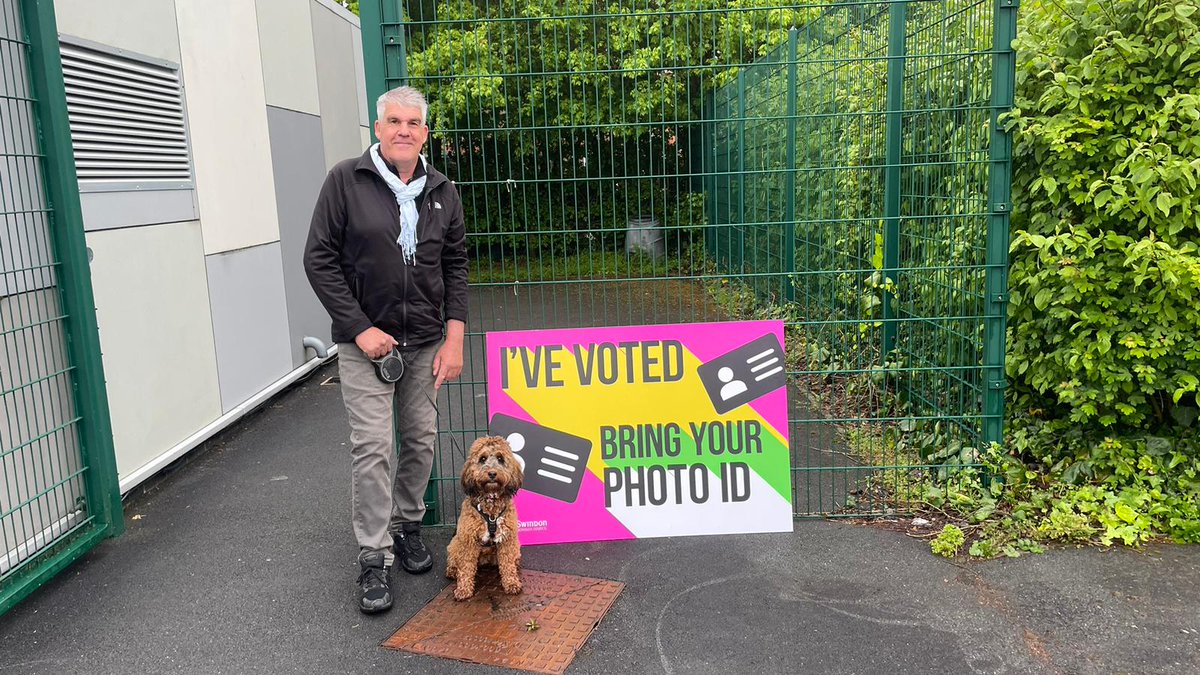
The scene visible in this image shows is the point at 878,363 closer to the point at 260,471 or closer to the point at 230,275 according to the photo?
the point at 260,471

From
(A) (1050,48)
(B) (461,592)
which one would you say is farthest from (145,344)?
(A) (1050,48)

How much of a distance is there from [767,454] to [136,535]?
11.1ft

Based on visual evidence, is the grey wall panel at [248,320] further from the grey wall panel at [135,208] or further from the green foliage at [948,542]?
the green foliage at [948,542]

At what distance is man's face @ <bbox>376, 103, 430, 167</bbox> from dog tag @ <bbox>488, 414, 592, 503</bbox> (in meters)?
1.37

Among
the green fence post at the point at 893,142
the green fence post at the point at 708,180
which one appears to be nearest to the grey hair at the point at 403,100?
the green fence post at the point at 708,180

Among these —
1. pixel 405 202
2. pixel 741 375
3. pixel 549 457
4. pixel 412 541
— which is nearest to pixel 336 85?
pixel 405 202

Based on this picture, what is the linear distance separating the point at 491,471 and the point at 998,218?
2.81 meters

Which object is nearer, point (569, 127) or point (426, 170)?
point (426, 170)

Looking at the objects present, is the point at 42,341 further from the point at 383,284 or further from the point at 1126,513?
the point at 1126,513

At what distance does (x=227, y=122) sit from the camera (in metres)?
6.70

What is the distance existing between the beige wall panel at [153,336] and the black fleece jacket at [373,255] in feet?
6.46

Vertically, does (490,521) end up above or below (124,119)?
below

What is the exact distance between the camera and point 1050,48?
462 cm

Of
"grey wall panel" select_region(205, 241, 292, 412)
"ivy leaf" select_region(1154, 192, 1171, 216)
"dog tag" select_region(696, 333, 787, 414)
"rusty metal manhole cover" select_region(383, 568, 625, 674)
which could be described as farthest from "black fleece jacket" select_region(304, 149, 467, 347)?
"ivy leaf" select_region(1154, 192, 1171, 216)
